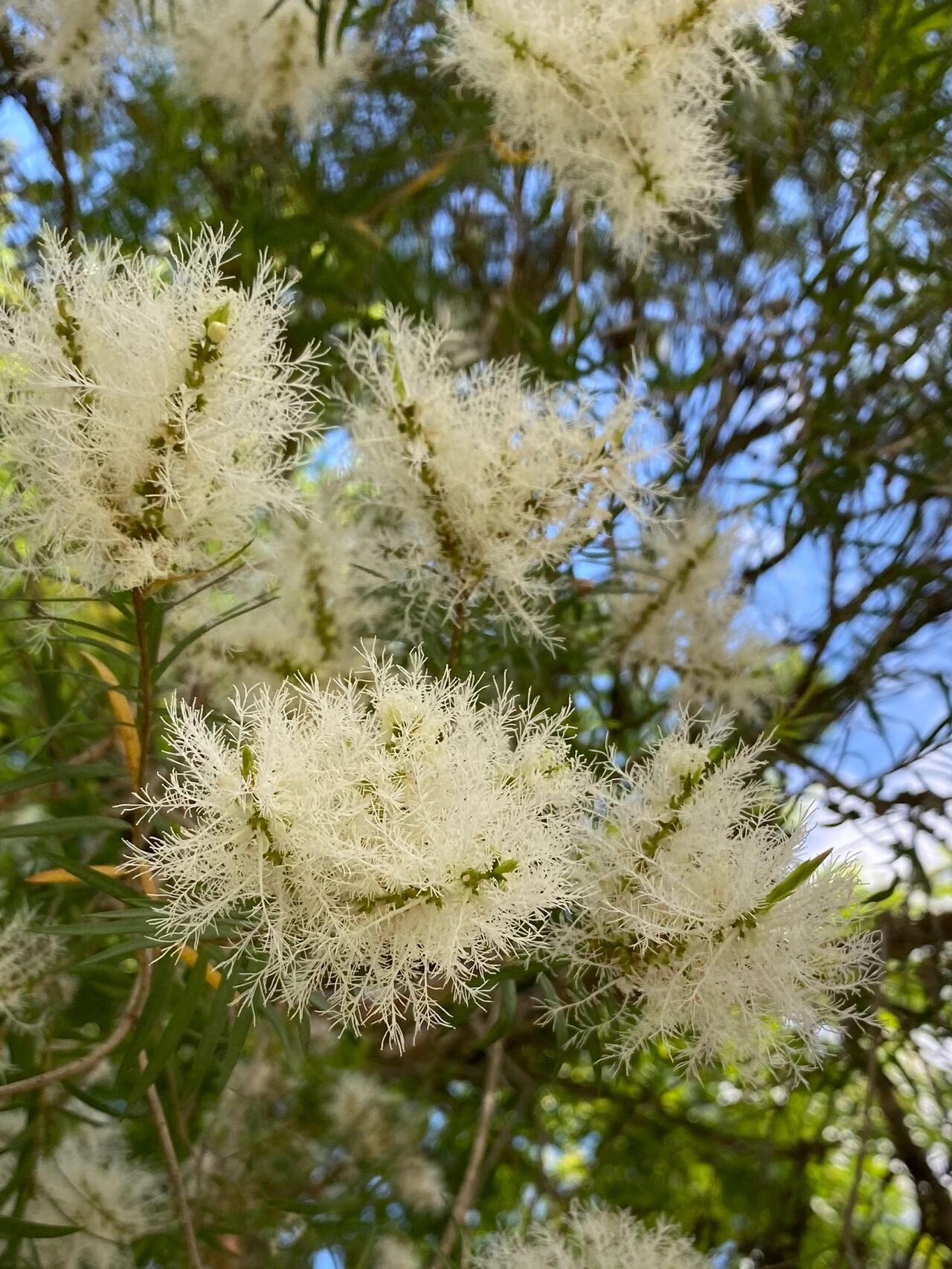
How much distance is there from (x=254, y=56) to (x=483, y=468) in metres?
0.71

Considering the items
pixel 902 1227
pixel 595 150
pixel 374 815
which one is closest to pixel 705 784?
pixel 374 815

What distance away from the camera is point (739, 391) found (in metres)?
1.66

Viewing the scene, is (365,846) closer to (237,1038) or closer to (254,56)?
(237,1038)

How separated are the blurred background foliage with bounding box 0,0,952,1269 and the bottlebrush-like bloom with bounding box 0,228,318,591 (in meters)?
0.29

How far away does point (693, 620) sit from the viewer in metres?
1.16

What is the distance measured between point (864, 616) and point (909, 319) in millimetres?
354

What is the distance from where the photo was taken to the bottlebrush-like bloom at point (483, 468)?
0.85m

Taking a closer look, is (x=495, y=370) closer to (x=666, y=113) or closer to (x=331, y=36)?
(x=666, y=113)

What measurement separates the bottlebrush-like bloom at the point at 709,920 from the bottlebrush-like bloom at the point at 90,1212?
2.02 ft

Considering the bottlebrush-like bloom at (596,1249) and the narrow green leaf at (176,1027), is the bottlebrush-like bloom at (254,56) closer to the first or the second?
the narrow green leaf at (176,1027)

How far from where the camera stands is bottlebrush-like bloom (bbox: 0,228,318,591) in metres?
0.65

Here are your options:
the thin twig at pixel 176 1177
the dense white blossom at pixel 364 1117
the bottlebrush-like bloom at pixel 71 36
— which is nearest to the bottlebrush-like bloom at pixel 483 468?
the thin twig at pixel 176 1177

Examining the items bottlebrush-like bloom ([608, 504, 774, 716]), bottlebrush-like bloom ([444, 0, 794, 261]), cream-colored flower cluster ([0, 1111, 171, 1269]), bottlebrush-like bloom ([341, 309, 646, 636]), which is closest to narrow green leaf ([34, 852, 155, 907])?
bottlebrush-like bloom ([341, 309, 646, 636])

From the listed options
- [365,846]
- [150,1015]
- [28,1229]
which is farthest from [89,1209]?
[365,846]
